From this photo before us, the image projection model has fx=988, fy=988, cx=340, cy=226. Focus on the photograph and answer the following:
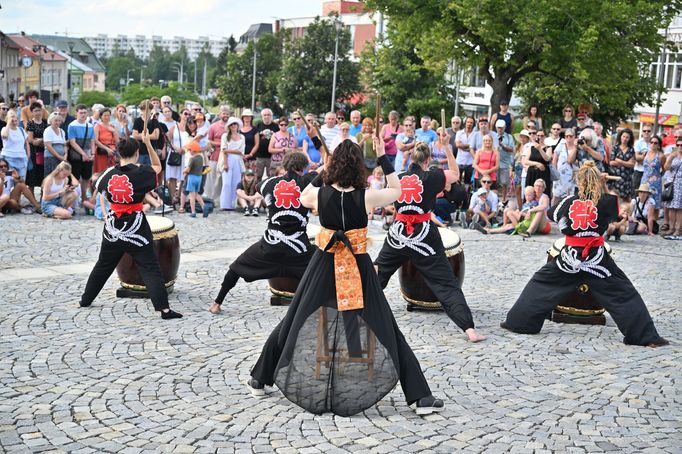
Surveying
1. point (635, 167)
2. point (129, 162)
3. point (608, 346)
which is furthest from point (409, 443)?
point (635, 167)

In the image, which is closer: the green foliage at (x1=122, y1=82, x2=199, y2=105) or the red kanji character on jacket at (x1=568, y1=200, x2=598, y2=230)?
the red kanji character on jacket at (x1=568, y1=200, x2=598, y2=230)

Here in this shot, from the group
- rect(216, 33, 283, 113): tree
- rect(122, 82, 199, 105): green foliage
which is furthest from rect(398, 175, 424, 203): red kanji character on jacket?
rect(122, 82, 199, 105): green foliage

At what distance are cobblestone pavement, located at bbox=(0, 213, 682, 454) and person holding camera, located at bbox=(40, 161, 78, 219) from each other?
4.06 m

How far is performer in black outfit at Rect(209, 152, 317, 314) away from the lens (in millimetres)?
9992

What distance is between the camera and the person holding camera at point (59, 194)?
1616cm

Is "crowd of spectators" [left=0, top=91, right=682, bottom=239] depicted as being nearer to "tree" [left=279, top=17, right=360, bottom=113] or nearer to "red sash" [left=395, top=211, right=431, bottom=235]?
"red sash" [left=395, top=211, right=431, bottom=235]

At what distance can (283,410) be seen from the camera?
6.90m

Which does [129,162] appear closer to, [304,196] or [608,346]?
[304,196]

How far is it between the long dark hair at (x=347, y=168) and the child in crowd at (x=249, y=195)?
10784 mm

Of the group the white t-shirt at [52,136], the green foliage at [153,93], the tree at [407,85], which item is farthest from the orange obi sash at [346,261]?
the green foliage at [153,93]

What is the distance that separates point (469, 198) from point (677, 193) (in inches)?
141

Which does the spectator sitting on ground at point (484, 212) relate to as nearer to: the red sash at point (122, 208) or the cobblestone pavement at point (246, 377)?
the cobblestone pavement at point (246, 377)

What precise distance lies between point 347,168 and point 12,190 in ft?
36.2

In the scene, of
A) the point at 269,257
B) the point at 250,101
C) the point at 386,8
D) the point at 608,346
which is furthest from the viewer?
the point at 250,101
